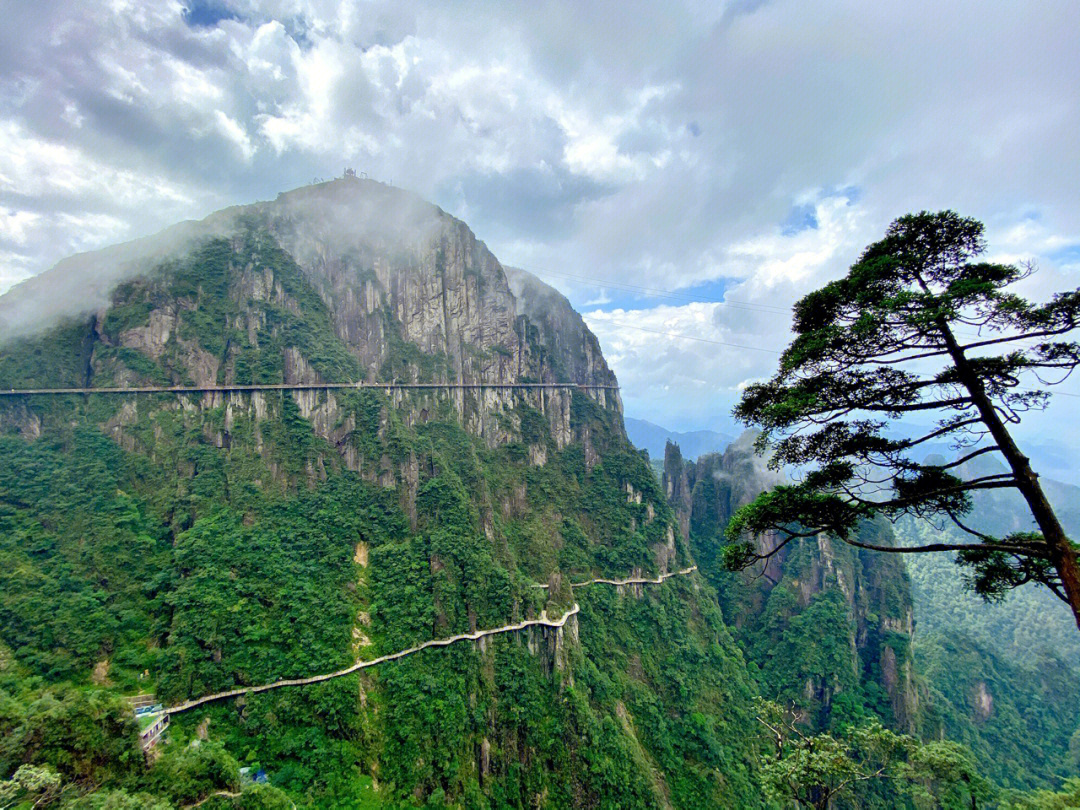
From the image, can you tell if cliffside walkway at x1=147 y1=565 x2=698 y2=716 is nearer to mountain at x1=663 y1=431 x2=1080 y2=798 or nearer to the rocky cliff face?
mountain at x1=663 y1=431 x2=1080 y2=798

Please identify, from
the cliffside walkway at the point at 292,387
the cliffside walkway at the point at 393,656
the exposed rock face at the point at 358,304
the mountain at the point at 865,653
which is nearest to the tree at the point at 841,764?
the cliffside walkway at the point at 393,656

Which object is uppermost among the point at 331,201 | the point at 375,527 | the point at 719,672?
the point at 331,201

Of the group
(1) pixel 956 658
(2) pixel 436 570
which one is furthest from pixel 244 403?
(1) pixel 956 658

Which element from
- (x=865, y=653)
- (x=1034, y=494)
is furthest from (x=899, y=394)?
(x=865, y=653)

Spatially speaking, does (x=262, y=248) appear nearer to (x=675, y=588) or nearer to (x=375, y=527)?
(x=375, y=527)

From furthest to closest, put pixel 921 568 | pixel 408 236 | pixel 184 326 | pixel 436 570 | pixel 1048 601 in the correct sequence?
pixel 921 568 → pixel 1048 601 → pixel 408 236 → pixel 184 326 → pixel 436 570

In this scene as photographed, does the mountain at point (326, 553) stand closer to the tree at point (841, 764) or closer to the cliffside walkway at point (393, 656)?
the cliffside walkway at point (393, 656)
